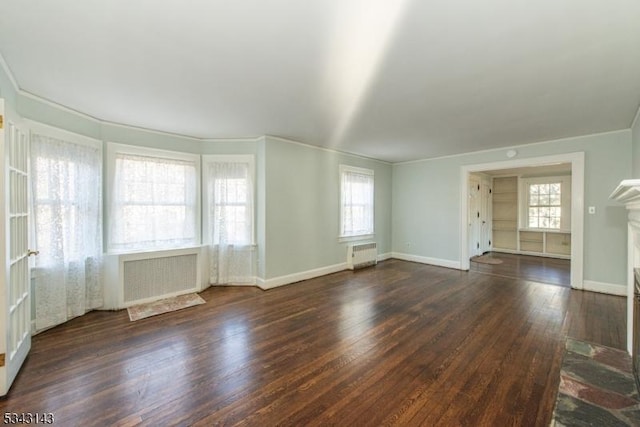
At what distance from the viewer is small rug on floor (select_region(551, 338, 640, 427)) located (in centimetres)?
173

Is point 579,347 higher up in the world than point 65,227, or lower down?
lower down

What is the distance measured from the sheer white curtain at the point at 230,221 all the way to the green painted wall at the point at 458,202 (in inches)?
156

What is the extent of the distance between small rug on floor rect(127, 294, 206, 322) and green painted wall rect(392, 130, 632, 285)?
4.91 metres

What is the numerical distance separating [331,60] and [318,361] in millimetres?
2507

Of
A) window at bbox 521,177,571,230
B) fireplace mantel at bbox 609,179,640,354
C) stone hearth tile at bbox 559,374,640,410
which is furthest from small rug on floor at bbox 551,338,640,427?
window at bbox 521,177,571,230

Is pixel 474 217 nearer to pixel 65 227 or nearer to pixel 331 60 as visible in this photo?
pixel 331 60

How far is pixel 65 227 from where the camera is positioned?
316 cm

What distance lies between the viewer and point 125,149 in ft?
12.3

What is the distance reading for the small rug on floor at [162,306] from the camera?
3403mm

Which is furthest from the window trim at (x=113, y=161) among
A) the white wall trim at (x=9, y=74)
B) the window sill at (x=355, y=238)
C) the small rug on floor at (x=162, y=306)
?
the window sill at (x=355, y=238)

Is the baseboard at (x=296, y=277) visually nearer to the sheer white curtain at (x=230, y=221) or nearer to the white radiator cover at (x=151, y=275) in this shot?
the sheer white curtain at (x=230, y=221)

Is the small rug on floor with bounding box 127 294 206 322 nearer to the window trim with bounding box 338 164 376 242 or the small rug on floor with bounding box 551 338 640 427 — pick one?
the window trim with bounding box 338 164 376 242

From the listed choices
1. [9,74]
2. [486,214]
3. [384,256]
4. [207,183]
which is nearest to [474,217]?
[486,214]

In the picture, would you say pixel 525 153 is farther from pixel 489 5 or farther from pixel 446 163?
pixel 489 5
